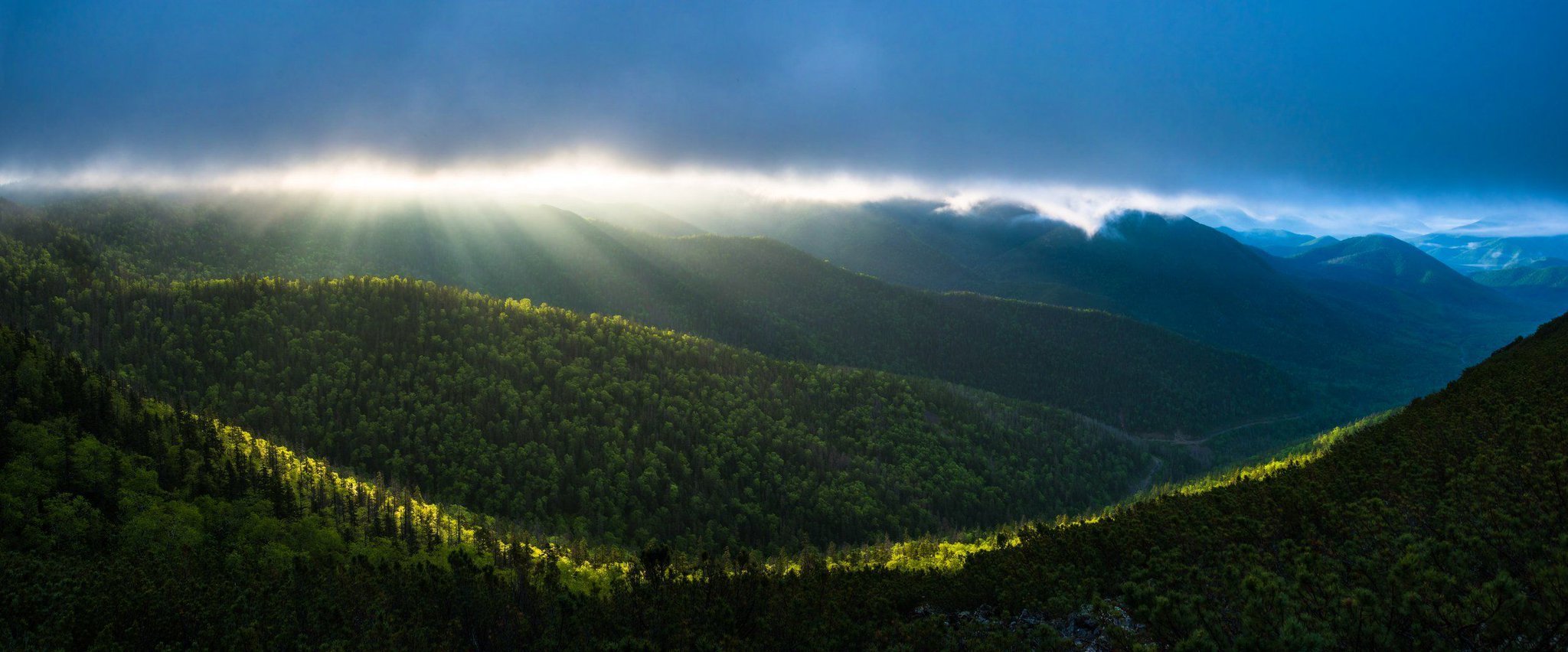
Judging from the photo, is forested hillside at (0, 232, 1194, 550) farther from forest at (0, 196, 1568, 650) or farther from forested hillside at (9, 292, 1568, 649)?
forested hillside at (9, 292, 1568, 649)

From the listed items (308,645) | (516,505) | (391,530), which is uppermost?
(308,645)

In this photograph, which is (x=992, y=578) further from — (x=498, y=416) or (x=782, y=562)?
(x=498, y=416)

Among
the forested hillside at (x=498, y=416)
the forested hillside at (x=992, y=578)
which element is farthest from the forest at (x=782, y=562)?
the forested hillside at (x=498, y=416)

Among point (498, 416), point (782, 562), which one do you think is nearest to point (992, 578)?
point (782, 562)

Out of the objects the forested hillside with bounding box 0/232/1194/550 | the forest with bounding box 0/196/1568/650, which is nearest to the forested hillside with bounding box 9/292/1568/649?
the forest with bounding box 0/196/1568/650

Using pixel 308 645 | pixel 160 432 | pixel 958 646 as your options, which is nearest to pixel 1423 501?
pixel 958 646

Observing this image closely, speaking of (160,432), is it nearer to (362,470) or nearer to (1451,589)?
(362,470)

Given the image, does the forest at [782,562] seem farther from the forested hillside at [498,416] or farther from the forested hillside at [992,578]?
the forested hillside at [498,416]
